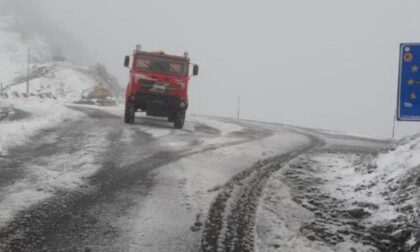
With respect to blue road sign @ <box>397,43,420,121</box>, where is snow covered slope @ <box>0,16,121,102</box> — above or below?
above

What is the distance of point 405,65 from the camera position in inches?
205

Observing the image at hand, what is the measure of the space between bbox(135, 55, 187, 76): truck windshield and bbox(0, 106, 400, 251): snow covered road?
519cm

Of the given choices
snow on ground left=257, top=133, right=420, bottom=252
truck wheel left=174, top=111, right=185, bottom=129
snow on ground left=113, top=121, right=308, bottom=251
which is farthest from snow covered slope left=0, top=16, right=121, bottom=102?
snow on ground left=257, top=133, right=420, bottom=252

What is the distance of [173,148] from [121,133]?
103 inches

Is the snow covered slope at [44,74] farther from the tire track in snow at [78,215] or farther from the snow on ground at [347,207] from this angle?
the snow on ground at [347,207]

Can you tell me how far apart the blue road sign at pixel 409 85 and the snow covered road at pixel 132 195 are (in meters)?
1.91

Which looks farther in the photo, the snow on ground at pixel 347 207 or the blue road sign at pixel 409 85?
the blue road sign at pixel 409 85

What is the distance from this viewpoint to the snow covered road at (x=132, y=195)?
4.39 metres

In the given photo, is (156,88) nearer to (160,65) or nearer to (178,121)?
(160,65)

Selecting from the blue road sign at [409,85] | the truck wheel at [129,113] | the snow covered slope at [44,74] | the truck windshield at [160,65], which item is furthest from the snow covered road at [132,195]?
the snow covered slope at [44,74]

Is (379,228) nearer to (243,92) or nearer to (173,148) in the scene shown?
(173,148)

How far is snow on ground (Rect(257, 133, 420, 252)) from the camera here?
4625 millimetres

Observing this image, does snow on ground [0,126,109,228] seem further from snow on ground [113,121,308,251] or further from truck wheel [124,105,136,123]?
truck wheel [124,105,136,123]

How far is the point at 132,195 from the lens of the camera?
591cm
